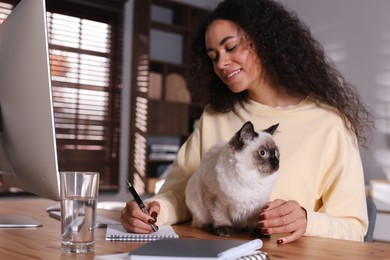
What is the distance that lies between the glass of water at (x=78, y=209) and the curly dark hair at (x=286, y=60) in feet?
2.64

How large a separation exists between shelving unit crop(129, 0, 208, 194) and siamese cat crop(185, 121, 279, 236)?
3.74m

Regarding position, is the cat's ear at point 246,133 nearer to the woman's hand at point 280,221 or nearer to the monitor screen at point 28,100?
the woman's hand at point 280,221

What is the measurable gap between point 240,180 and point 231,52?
0.53 meters

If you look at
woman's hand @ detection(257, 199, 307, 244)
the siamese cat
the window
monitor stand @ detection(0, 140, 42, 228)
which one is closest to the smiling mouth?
the siamese cat

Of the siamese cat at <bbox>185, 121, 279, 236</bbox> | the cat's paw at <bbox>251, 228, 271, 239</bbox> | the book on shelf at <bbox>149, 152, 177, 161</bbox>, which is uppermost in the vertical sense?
the book on shelf at <bbox>149, 152, 177, 161</bbox>

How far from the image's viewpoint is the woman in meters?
1.42

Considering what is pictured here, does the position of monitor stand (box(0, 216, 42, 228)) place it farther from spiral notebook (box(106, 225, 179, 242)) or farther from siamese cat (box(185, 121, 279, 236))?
siamese cat (box(185, 121, 279, 236))

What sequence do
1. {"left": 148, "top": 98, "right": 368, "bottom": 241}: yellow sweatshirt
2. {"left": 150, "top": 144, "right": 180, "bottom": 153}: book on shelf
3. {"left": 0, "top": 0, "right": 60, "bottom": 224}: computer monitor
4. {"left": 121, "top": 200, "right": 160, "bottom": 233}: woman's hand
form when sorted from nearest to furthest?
{"left": 0, "top": 0, "right": 60, "bottom": 224}: computer monitor → {"left": 121, "top": 200, "right": 160, "bottom": 233}: woman's hand → {"left": 148, "top": 98, "right": 368, "bottom": 241}: yellow sweatshirt → {"left": 150, "top": 144, "right": 180, "bottom": 153}: book on shelf

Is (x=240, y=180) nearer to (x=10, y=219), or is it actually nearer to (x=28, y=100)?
(x=28, y=100)

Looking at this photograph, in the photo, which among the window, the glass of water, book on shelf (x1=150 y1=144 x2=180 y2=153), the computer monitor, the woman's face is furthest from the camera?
book on shelf (x1=150 y1=144 x2=180 y2=153)

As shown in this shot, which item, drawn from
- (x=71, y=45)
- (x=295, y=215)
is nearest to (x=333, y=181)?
(x=295, y=215)

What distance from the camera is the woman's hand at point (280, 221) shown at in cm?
109

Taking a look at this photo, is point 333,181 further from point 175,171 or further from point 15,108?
point 15,108

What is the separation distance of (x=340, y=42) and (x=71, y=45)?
2363mm
